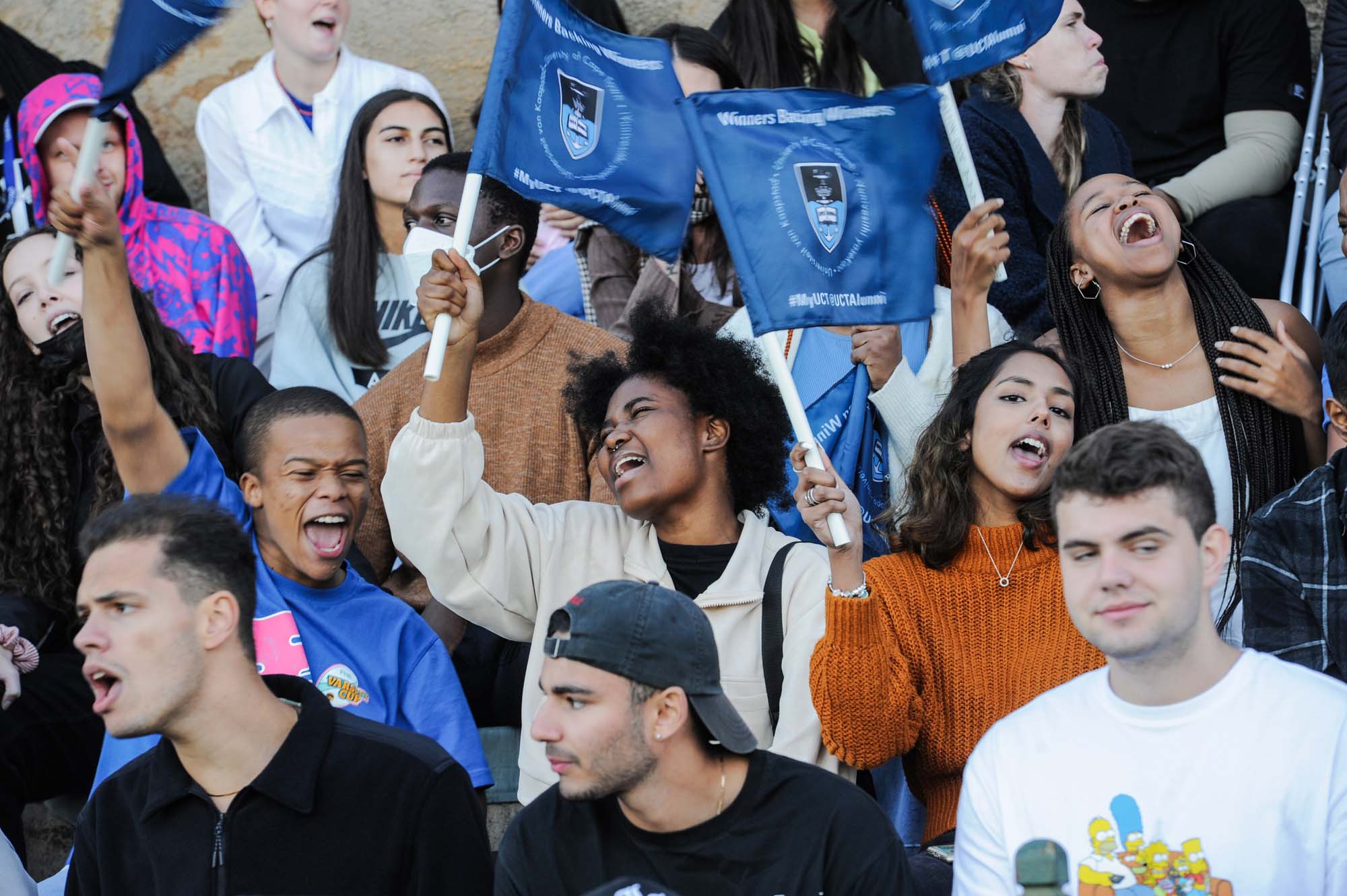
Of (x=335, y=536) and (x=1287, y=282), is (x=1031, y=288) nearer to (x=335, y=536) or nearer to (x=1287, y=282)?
(x=1287, y=282)

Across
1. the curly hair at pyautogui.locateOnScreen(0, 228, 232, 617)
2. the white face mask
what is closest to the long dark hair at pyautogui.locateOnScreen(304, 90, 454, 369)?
the white face mask

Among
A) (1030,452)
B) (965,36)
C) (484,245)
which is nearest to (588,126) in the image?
(484,245)

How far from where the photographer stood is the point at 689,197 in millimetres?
4961

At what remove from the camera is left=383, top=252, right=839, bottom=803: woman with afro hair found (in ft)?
14.5

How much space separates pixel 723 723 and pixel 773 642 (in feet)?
3.28

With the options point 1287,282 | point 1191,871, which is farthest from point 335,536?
point 1287,282

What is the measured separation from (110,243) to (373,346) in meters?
2.05

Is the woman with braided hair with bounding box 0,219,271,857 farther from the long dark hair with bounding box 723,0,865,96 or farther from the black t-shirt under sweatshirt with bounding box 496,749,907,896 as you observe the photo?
the long dark hair with bounding box 723,0,865,96

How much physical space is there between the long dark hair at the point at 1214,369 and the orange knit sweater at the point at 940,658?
0.55 metres

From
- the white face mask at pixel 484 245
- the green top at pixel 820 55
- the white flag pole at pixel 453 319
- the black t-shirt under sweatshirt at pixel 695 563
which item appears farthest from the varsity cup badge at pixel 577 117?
the green top at pixel 820 55

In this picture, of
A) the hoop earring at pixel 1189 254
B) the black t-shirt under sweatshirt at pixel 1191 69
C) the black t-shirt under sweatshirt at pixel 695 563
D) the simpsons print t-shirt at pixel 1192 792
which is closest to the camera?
the simpsons print t-shirt at pixel 1192 792

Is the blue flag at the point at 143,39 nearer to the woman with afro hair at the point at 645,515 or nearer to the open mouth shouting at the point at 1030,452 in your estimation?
the woman with afro hair at the point at 645,515

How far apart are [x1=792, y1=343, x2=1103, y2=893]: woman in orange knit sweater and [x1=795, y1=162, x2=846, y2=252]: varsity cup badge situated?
60cm

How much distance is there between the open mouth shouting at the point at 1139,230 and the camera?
5.13m
